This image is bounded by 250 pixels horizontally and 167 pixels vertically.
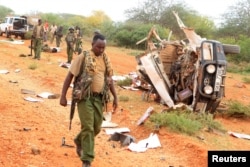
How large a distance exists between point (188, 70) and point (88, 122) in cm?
452

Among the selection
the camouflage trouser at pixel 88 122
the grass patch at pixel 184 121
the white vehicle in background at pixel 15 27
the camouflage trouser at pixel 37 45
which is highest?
the white vehicle in background at pixel 15 27

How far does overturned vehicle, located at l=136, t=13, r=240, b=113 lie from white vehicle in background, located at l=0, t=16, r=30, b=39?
21670 millimetres

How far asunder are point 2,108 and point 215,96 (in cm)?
396

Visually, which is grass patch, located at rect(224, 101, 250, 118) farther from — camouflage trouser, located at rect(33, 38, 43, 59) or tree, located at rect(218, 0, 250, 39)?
tree, located at rect(218, 0, 250, 39)

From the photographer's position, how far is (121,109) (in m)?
8.88

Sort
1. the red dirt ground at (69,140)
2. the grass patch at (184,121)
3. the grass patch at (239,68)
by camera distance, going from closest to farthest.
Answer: the red dirt ground at (69,140), the grass patch at (184,121), the grass patch at (239,68)

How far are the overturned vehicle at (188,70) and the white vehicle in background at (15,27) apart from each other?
21670 millimetres

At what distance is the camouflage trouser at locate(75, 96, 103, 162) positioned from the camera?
186 inches

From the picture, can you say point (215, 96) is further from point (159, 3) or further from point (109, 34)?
point (159, 3)

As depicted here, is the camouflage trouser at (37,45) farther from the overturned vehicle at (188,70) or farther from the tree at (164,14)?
the tree at (164,14)

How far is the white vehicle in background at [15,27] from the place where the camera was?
3020 cm

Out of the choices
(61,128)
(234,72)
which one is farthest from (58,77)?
(234,72)

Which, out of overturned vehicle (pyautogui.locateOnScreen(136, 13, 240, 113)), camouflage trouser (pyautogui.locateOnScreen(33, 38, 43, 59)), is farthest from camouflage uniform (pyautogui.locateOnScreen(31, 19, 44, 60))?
overturned vehicle (pyautogui.locateOnScreen(136, 13, 240, 113))

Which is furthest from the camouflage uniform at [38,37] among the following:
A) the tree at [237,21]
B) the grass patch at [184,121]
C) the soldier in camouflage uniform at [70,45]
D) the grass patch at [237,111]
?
the tree at [237,21]
